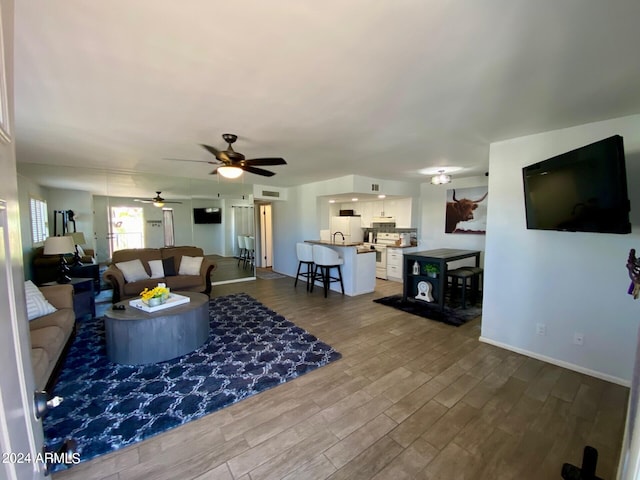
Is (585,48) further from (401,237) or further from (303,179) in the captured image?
(401,237)

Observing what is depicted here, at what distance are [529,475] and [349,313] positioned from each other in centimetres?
280

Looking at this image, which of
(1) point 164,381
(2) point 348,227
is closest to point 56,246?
(1) point 164,381

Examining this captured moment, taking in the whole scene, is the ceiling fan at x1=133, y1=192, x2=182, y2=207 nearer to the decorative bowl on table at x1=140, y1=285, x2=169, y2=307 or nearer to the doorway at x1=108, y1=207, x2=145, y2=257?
the doorway at x1=108, y1=207, x2=145, y2=257

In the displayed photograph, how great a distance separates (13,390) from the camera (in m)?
0.63

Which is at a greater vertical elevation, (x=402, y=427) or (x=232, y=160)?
(x=232, y=160)

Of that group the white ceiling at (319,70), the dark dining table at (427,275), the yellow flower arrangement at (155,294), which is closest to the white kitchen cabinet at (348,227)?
the dark dining table at (427,275)

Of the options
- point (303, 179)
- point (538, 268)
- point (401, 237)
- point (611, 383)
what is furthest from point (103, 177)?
point (611, 383)

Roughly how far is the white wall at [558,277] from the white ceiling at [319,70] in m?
0.26

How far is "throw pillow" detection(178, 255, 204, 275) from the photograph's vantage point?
5111 millimetres

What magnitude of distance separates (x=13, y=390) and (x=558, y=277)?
12.5 feet

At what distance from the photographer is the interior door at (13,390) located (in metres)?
0.57

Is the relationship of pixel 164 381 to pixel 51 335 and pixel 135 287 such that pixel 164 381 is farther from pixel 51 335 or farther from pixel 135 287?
pixel 135 287

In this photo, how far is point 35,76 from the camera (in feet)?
5.71

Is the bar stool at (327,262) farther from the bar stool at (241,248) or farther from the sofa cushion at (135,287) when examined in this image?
the sofa cushion at (135,287)
